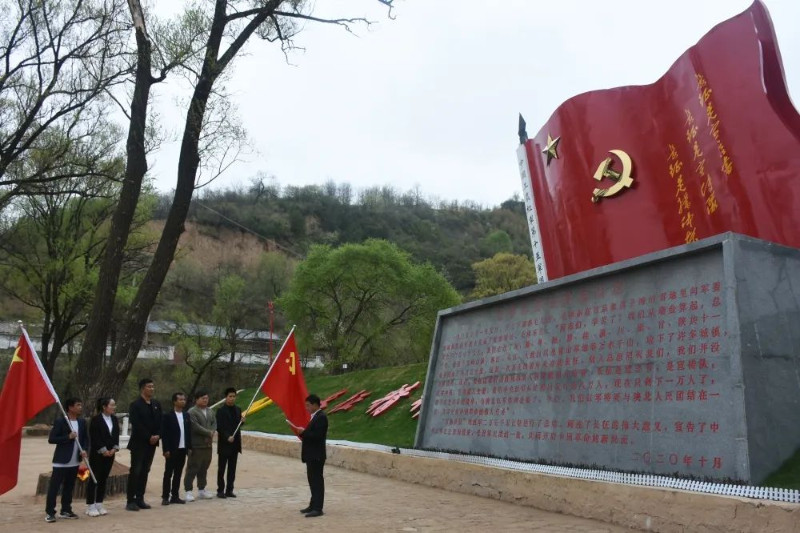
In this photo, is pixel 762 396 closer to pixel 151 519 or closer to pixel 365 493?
pixel 365 493

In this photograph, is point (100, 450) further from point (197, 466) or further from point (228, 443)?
point (228, 443)

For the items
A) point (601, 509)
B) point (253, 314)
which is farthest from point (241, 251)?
point (601, 509)

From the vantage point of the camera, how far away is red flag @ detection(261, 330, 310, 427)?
678 cm

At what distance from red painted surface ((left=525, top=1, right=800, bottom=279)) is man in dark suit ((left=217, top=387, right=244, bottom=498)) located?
15.1 feet

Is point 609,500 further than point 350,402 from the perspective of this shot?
No

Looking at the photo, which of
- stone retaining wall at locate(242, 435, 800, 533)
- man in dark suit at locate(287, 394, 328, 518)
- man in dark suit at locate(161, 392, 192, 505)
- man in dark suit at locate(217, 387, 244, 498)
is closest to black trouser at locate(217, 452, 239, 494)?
man in dark suit at locate(217, 387, 244, 498)

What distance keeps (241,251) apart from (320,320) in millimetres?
32973

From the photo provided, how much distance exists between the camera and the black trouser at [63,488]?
17.1 ft

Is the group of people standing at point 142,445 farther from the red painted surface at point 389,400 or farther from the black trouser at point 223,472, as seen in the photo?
the red painted surface at point 389,400

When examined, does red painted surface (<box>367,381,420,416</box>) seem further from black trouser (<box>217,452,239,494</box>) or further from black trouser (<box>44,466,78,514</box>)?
black trouser (<box>44,466,78,514</box>)

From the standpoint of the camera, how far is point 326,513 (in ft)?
18.1

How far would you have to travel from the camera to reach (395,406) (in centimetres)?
1053

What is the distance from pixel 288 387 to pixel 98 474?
1975 millimetres

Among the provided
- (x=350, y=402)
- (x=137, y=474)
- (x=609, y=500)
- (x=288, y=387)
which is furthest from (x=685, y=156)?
(x=350, y=402)
